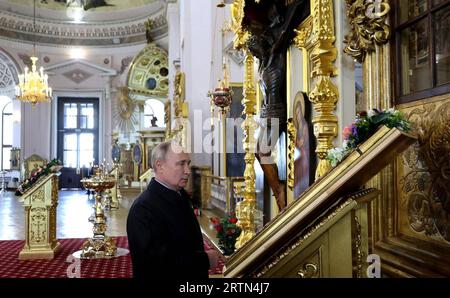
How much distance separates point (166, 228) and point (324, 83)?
2332mm

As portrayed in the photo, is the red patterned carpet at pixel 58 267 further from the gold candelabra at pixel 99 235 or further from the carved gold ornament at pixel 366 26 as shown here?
the carved gold ornament at pixel 366 26

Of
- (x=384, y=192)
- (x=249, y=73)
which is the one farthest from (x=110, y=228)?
(x=384, y=192)

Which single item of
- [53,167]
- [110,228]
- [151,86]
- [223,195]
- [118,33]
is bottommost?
[110,228]

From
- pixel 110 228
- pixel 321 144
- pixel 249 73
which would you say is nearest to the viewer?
pixel 321 144

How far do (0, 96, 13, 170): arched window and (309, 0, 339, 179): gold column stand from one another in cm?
2243

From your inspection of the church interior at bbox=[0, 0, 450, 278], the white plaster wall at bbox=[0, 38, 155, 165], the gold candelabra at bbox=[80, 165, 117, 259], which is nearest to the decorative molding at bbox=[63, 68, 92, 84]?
the white plaster wall at bbox=[0, 38, 155, 165]

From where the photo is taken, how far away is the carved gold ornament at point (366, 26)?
10.4 feet

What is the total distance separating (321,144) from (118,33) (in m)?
22.2

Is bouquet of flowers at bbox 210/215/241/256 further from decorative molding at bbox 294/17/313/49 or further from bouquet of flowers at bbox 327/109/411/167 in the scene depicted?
bouquet of flowers at bbox 327/109/411/167

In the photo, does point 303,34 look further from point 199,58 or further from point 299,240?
point 199,58

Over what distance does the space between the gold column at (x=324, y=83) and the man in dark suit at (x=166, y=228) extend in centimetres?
190
